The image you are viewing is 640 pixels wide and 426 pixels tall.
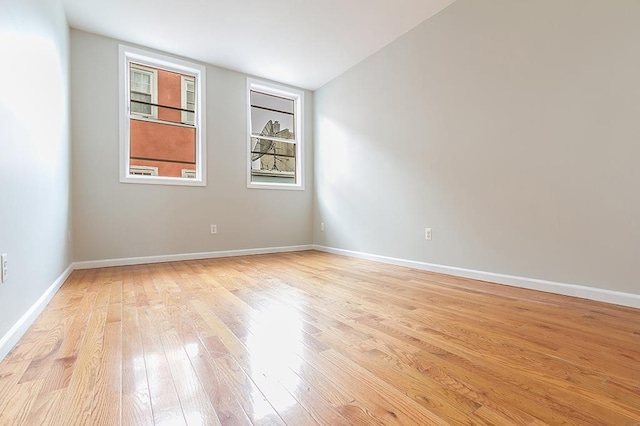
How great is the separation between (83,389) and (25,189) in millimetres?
1238

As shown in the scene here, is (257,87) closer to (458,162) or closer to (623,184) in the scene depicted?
(458,162)

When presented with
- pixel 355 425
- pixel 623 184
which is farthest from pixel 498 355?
pixel 623 184

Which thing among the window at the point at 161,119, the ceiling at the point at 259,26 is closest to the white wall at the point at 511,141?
the ceiling at the point at 259,26

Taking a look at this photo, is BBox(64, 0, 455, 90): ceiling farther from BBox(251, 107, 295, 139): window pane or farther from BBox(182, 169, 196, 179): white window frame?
BBox(182, 169, 196, 179): white window frame

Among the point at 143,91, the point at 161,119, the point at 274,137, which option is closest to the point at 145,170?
the point at 161,119

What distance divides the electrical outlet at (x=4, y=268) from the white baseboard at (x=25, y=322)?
0.81 ft

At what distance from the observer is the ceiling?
A: 9.10 ft

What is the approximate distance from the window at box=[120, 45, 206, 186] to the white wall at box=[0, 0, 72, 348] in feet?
2.66

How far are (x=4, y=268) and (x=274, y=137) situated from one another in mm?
3587

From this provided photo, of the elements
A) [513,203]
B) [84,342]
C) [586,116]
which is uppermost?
[586,116]

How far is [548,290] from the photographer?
86.3 inches

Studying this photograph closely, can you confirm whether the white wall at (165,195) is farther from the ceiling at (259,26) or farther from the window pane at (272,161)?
the ceiling at (259,26)

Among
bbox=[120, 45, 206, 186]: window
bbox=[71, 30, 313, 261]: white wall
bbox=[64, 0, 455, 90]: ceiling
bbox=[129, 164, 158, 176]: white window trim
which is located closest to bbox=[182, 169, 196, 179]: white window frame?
bbox=[120, 45, 206, 186]: window

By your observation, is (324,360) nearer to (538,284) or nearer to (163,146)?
(538,284)
